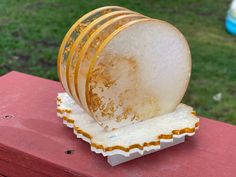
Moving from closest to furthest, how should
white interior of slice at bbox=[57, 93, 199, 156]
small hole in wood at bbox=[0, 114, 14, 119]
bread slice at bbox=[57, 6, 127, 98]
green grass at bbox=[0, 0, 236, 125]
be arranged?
white interior of slice at bbox=[57, 93, 199, 156] → bread slice at bbox=[57, 6, 127, 98] → small hole in wood at bbox=[0, 114, 14, 119] → green grass at bbox=[0, 0, 236, 125]

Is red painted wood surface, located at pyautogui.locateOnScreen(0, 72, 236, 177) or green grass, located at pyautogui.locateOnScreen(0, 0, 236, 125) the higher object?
red painted wood surface, located at pyautogui.locateOnScreen(0, 72, 236, 177)

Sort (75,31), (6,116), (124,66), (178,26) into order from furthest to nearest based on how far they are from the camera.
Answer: (178,26)
(6,116)
(75,31)
(124,66)

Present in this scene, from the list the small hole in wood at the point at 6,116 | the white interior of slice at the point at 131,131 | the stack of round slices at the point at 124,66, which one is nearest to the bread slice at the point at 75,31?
the stack of round slices at the point at 124,66

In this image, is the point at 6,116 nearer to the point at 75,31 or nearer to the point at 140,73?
the point at 75,31

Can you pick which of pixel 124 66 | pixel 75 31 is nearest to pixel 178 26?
pixel 75 31

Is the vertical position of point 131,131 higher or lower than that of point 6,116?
higher

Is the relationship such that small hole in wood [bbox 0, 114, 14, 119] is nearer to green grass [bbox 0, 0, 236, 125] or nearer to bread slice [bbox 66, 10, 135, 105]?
bread slice [bbox 66, 10, 135, 105]

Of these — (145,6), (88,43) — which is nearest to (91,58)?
(88,43)

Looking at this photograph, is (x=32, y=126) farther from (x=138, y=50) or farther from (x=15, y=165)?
(x=138, y=50)

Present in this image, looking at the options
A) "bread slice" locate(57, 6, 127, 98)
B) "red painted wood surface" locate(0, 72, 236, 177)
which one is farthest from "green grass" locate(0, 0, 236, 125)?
"bread slice" locate(57, 6, 127, 98)
